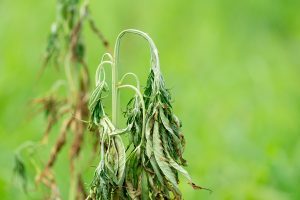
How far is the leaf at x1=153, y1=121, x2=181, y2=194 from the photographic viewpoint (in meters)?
2.50

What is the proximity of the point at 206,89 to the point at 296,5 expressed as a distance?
3.56m

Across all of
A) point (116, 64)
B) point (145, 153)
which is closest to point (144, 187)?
point (145, 153)

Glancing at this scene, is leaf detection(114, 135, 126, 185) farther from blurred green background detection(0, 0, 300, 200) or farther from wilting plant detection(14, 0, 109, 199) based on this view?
blurred green background detection(0, 0, 300, 200)

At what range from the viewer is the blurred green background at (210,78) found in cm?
548

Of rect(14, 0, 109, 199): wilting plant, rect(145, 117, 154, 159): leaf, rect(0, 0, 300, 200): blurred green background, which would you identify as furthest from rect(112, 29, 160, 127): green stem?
rect(0, 0, 300, 200): blurred green background

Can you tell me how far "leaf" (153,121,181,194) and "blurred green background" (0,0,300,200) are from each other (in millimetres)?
1710

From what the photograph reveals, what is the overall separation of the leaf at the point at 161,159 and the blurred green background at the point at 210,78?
1.71m

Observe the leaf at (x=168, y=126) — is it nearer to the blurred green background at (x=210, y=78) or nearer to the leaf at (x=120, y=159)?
the leaf at (x=120, y=159)

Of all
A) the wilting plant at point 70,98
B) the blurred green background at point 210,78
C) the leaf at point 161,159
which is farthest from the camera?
the blurred green background at point 210,78

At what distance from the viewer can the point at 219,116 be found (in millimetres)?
7316

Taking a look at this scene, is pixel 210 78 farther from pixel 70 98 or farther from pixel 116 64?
pixel 116 64

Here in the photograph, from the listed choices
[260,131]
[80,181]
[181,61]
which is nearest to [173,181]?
[80,181]

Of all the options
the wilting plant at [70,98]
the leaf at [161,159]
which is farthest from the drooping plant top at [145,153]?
the wilting plant at [70,98]

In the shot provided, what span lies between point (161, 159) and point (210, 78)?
19.7ft
